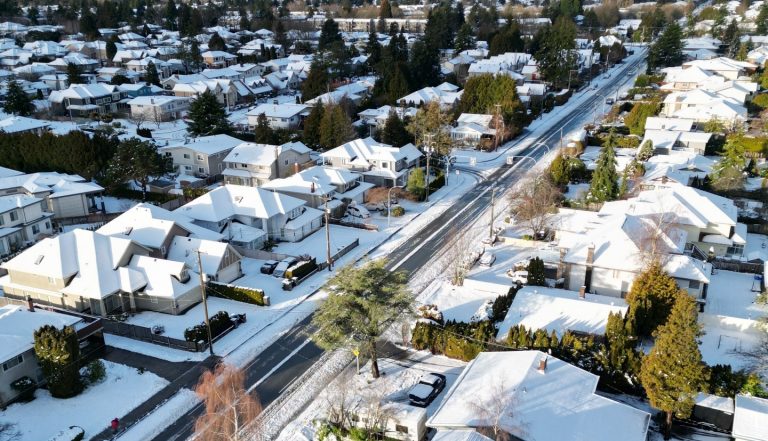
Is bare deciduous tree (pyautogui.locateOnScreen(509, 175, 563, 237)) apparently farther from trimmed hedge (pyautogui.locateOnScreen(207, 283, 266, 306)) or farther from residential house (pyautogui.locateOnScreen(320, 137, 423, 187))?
trimmed hedge (pyautogui.locateOnScreen(207, 283, 266, 306))

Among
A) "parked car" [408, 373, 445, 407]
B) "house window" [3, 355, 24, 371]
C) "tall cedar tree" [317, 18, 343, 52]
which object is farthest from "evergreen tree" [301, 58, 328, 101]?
"parked car" [408, 373, 445, 407]

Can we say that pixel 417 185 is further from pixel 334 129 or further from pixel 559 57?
pixel 559 57

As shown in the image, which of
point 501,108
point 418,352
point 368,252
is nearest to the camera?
point 418,352

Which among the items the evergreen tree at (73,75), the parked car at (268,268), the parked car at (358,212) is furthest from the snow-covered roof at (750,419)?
the evergreen tree at (73,75)

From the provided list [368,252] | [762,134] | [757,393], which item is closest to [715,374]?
[757,393]

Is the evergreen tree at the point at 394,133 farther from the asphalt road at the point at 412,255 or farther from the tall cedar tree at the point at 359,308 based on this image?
the tall cedar tree at the point at 359,308

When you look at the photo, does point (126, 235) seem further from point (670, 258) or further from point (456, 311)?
point (670, 258)

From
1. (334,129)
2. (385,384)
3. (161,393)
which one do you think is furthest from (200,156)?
(385,384)
